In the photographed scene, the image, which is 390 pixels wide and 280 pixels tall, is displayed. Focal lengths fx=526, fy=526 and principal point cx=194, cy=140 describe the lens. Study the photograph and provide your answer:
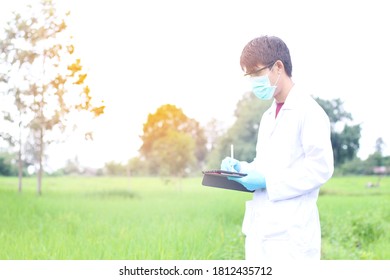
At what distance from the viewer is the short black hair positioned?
1.91m

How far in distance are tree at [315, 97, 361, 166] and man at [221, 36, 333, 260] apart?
3.29 m

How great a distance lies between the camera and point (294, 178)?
183 centimetres

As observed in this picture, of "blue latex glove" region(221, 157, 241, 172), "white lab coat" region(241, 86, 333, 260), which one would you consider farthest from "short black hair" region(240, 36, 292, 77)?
"blue latex glove" region(221, 157, 241, 172)

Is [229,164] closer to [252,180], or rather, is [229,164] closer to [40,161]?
[252,180]

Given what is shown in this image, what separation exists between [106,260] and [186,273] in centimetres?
48

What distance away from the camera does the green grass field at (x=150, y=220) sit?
3.21 metres

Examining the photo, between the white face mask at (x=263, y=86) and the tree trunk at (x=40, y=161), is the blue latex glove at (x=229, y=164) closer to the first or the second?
the white face mask at (x=263, y=86)

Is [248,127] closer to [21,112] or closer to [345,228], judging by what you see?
[345,228]

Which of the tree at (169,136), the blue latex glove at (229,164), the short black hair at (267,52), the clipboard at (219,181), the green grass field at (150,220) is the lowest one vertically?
the green grass field at (150,220)

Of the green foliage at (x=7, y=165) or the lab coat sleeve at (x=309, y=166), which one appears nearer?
the lab coat sleeve at (x=309, y=166)

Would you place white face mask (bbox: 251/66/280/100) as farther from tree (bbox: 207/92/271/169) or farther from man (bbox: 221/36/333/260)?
tree (bbox: 207/92/271/169)

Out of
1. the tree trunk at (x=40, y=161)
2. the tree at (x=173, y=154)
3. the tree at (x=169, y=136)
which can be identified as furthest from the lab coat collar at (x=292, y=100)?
the tree trunk at (x=40, y=161)

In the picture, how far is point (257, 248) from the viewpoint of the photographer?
196cm

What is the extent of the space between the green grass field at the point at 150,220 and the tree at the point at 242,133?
1.44ft
